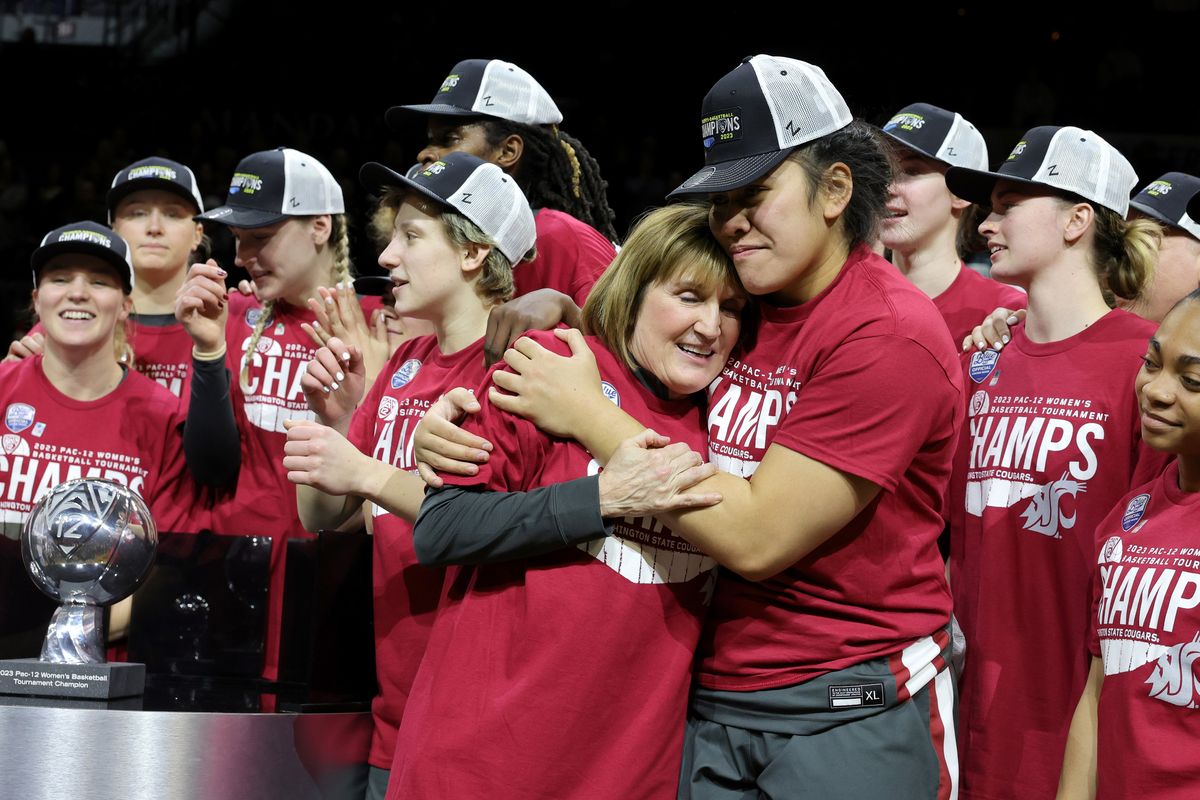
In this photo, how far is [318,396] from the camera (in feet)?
9.61

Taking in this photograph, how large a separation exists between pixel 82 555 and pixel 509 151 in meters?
1.64

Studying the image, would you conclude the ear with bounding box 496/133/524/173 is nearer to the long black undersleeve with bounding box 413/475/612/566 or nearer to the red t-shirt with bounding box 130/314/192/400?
the red t-shirt with bounding box 130/314/192/400

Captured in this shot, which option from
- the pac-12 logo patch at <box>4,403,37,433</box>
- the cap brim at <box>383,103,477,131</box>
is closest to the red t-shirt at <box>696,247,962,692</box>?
the cap brim at <box>383,103,477,131</box>

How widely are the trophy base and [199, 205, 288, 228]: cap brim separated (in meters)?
1.51

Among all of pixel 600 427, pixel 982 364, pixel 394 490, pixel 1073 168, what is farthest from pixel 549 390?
pixel 1073 168

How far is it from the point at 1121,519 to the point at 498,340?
119 centimetres

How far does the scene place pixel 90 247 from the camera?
3545 mm

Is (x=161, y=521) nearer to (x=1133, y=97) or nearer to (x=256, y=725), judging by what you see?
(x=256, y=725)

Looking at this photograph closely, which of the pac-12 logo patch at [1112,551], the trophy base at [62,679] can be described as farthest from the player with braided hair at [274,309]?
the pac-12 logo patch at [1112,551]

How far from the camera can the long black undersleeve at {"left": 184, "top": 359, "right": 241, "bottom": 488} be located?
331 cm

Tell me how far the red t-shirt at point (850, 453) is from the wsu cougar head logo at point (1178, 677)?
14.6 inches

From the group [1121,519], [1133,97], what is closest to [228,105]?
[1133,97]

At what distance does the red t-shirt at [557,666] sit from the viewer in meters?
2.01

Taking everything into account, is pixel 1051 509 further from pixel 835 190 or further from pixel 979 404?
pixel 835 190
